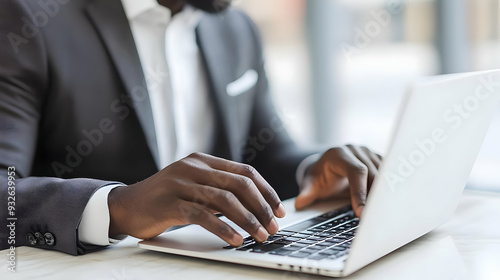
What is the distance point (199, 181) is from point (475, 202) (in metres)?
0.62

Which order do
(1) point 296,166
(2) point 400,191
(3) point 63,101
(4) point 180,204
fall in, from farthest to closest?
(1) point 296,166
(3) point 63,101
(4) point 180,204
(2) point 400,191

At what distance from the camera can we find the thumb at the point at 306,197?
1.07 meters

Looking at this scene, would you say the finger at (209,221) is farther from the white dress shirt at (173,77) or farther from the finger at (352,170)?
the white dress shirt at (173,77)

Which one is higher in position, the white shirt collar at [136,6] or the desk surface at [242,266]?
the white shirt collar at [136,6]

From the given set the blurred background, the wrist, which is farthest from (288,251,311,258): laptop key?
the blurred background

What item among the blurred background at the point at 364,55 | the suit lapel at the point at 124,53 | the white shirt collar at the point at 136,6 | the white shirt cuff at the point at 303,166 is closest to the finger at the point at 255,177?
the white shirt cuff at the point at 303,166

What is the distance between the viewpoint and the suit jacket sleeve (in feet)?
2.78

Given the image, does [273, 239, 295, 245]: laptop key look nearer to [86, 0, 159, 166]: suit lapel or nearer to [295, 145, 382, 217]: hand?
[295, 145, 382, 217]: hand

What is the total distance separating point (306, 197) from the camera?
1082 mm

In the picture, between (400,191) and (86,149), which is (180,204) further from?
(86,149)

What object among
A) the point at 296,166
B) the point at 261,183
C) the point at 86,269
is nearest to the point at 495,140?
the point at 296,166

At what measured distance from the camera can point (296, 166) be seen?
1454 mm

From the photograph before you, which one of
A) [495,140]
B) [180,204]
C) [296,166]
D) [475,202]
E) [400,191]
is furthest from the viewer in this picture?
[495,140]

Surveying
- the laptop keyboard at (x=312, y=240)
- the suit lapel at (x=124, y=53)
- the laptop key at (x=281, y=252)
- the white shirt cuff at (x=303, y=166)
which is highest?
the suit lapel at (x=124, y=53)
